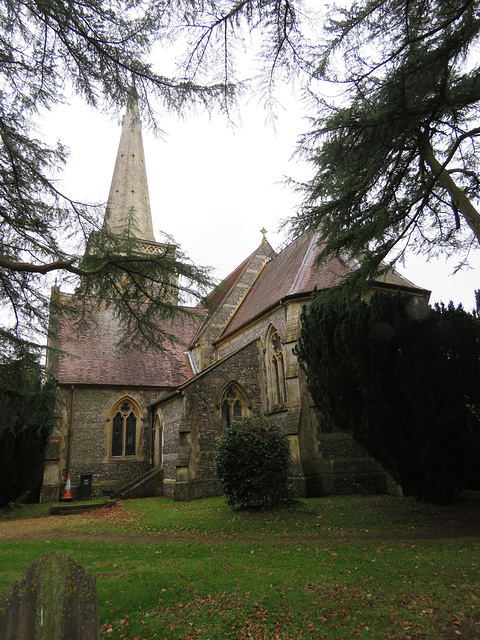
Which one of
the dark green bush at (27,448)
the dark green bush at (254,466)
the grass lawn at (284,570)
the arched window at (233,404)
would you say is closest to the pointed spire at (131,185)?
the arched window at (233,404)

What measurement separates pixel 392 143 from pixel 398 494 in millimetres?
9516

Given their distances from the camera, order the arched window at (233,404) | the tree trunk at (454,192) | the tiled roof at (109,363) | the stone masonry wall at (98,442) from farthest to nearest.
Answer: the tiled roof at (109,363) → the stone masonry wall at (98,442) → the arched window at (233,404) → the tree trunk at (454,192)

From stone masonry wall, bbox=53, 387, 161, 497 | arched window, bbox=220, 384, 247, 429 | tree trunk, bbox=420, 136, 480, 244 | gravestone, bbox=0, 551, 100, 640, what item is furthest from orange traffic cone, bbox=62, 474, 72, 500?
tree trunk, bbox=420, 136, 480, 244

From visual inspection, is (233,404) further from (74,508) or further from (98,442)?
(74,508)

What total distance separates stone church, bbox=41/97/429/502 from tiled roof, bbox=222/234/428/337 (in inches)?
2.6

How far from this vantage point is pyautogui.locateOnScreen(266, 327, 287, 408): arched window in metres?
13.7

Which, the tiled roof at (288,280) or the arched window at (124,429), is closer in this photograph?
the tiled roof at (288,280)

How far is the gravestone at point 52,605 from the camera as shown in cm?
206

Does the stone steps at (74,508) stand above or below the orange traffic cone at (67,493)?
below

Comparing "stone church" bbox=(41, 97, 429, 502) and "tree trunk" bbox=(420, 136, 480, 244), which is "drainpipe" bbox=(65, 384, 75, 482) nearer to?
"stone church" bbox=(41, 97, 429, 502)

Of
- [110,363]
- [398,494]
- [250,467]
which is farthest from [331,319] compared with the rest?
[110,363]

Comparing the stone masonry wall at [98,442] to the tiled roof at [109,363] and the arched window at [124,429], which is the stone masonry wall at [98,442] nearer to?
the arched window at [124,429]

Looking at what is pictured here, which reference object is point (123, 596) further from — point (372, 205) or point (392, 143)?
point (392, 143)

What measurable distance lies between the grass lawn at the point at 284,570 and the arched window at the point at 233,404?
15.5 ft
